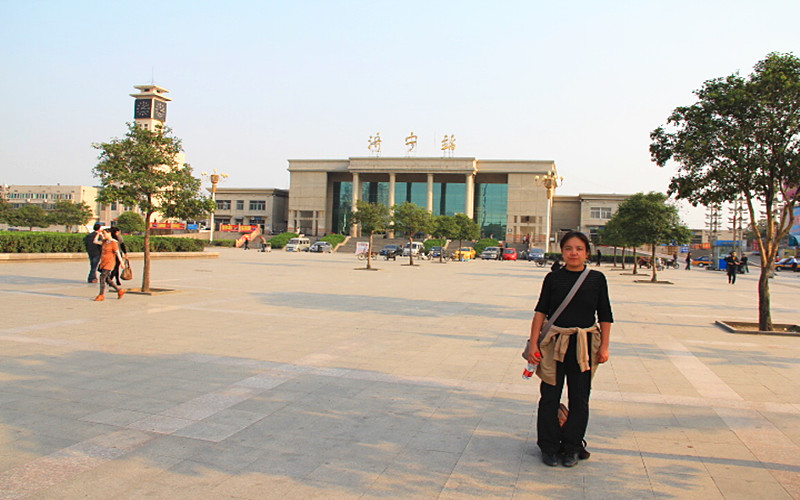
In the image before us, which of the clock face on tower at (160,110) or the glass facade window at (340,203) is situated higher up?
the clock face on tower at (160,110)

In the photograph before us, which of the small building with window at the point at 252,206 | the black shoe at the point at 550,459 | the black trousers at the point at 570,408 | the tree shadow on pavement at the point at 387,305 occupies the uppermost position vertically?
the small building with window at the point at 252,206

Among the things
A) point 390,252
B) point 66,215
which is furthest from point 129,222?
point 390,252

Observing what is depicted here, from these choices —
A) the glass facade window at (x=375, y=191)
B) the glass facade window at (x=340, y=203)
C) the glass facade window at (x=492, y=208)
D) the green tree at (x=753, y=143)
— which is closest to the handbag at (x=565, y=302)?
the green tree at (x=753, y=143)

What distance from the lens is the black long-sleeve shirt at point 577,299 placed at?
13.4ft

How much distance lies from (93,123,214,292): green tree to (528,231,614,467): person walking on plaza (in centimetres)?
1176

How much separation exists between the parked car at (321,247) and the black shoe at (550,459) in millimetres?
63299

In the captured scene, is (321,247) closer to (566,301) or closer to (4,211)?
(4,211)

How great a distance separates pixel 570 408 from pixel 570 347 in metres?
0.45

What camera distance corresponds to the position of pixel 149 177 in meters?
13.6

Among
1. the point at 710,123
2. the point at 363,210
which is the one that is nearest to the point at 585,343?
the point at 710,123

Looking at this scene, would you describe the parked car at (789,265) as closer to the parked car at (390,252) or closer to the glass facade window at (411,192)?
the parked car at (390,252)

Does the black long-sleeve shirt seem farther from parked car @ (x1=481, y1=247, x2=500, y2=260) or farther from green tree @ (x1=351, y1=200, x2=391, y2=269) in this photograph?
parked car @ (x1=481, y1=247, x2=500, y2=260)

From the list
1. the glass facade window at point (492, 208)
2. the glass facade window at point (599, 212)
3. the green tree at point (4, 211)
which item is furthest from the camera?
the glass facade window at point (492, 208)

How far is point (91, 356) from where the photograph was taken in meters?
7.28
